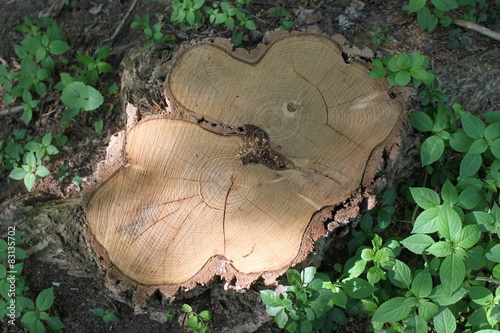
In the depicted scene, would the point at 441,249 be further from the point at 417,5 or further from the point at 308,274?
the point at 417,5

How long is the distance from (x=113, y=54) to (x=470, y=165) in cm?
257

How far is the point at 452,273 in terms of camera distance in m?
1.95

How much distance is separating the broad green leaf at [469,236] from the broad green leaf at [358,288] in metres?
0.47

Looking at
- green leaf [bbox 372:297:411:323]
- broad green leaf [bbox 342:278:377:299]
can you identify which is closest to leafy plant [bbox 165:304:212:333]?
broad green leaf [bbox 342:278:377:299]

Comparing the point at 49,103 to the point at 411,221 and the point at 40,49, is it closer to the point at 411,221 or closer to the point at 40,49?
the point at 40,49

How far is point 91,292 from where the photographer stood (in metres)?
2.72

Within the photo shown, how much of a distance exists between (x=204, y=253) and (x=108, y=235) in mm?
457

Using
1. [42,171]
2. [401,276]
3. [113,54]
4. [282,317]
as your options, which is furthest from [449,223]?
[113,54]

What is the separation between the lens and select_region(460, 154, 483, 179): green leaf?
84.6 inches

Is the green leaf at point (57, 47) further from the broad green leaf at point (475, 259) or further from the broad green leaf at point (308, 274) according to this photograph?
Result: the broad green leaf at point (475, 259)

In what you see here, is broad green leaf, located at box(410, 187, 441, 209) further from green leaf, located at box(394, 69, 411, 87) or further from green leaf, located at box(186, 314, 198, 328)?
green leaf, located at box(186, 314, 198, 328)

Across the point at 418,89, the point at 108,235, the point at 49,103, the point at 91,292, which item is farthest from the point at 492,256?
the point at 49,103

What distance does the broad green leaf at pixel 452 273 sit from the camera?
6.36ft

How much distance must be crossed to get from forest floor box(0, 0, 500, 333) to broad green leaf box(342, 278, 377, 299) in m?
0.46
